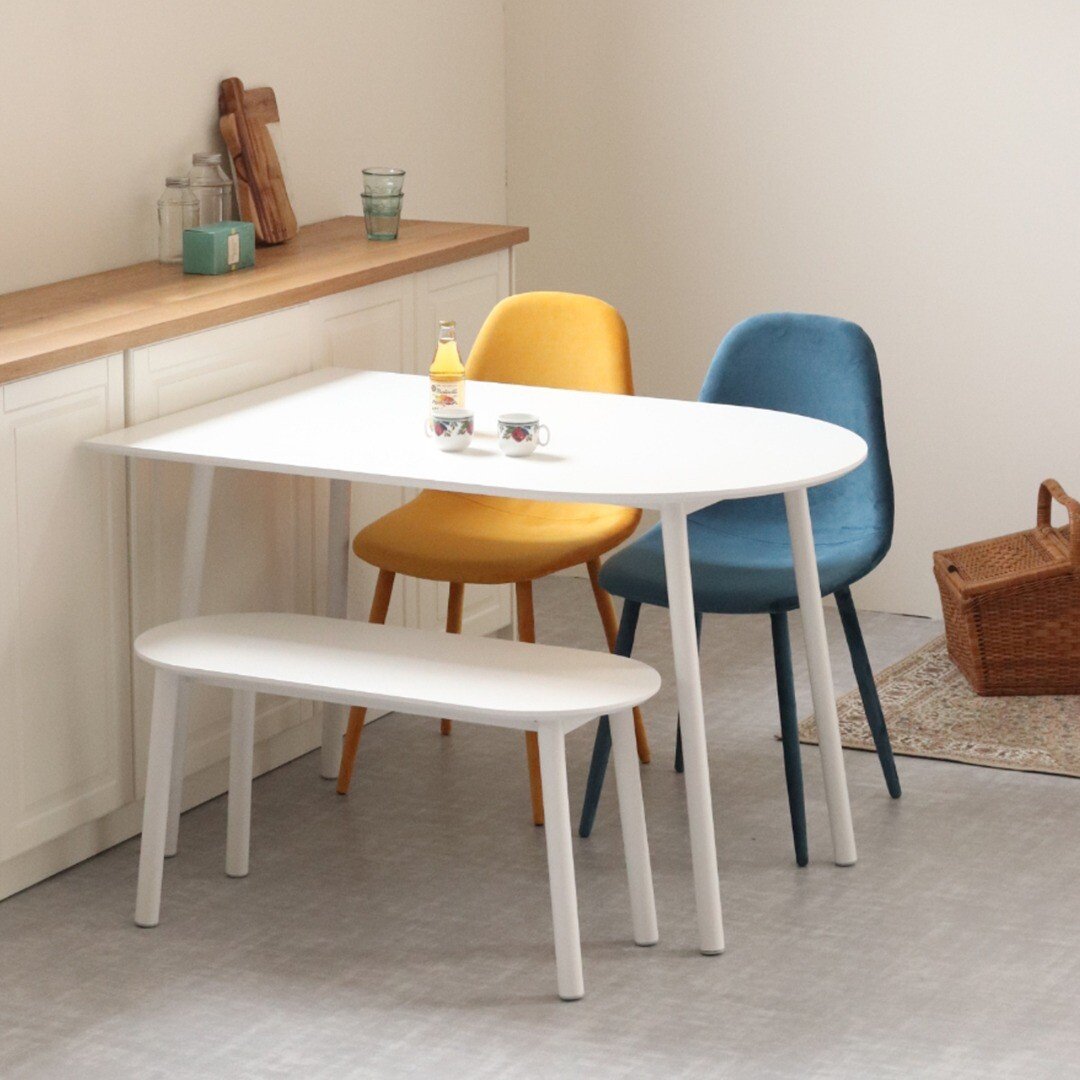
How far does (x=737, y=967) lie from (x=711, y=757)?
3.31ft

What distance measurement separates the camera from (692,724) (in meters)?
3.16

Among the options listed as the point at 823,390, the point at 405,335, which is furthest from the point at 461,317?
the point at 823,390

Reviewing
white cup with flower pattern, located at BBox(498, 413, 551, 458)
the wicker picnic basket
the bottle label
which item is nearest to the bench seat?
white cup with flower pattern, located at BBox(498, 413, 551, 458)

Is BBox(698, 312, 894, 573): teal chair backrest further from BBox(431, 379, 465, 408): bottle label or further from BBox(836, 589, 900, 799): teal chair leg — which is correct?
BBox(431, 379, 465, 408): bottle label

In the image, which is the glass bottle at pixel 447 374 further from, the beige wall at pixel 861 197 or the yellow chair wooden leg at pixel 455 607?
the beige wall at pixel 861 197

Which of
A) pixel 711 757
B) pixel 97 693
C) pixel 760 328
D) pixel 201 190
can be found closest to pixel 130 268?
pixel 201 190

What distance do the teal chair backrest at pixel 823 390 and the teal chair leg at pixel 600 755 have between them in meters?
0.43

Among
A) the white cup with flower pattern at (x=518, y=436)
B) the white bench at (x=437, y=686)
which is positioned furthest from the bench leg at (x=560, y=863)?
the white cup with flower pattern at (x=518, y=436)

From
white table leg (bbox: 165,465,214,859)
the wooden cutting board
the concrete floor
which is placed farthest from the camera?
the wooden cutting board

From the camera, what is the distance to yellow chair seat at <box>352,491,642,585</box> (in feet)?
12.4

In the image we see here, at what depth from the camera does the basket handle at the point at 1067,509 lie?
4.41 m

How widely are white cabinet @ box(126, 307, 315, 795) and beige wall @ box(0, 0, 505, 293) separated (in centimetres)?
43

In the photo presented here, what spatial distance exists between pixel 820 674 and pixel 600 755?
1.50 feet

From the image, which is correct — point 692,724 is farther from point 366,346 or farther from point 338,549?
point 366,346
